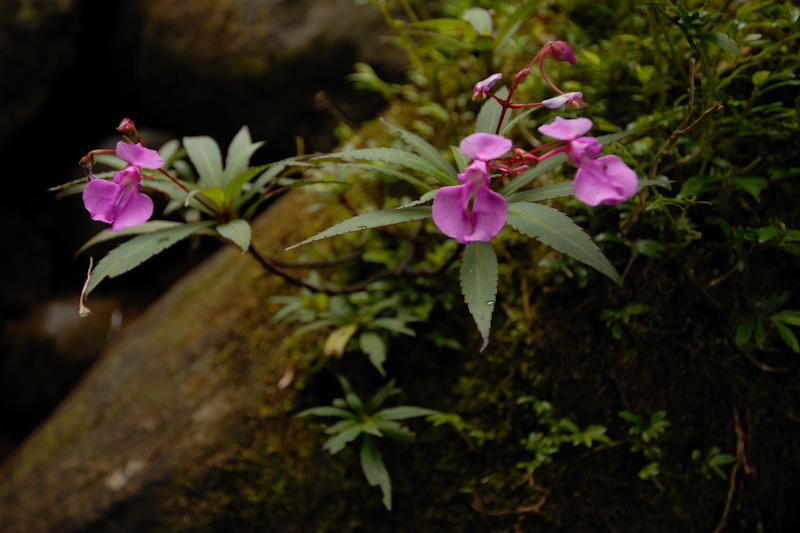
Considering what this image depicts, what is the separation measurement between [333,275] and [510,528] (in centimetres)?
103

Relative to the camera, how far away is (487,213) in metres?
→ 0.76

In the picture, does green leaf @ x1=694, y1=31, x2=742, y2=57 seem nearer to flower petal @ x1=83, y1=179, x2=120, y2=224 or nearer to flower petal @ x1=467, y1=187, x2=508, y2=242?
flower petal @ x1=467, y1=187, x2=508, y2=242

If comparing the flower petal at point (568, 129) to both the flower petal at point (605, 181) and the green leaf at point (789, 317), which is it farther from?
the green leaf at point (789, 317)

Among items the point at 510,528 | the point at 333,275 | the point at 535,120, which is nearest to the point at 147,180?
the point at 333,275

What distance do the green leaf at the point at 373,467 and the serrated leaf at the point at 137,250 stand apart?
729mm

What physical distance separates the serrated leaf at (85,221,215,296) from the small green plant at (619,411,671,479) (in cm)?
123

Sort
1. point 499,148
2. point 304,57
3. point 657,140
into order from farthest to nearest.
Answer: point 304,57, point 657,140, point 499,148

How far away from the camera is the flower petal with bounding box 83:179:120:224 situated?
2.79ft

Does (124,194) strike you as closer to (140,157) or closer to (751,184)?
(140,157)

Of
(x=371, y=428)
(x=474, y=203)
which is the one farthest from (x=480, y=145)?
(x=371, y=428)

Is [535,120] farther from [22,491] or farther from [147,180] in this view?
[22,491]

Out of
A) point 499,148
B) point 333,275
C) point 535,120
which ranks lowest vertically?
point 333,275

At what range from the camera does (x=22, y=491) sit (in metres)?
1.74

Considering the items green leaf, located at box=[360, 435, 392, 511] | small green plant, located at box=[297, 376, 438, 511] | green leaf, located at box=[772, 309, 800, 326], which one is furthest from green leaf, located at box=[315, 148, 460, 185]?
green leaf, located at box=[772, 309, 800, 326]
